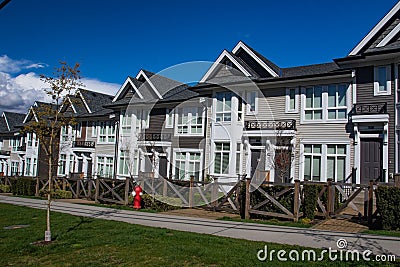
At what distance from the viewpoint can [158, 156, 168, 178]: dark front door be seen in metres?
25.8

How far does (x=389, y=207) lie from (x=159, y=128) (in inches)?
753

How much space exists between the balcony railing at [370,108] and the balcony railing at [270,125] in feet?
10.8

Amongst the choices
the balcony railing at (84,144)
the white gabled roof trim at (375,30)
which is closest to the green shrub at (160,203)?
the white gabled roof trim at (375,30)

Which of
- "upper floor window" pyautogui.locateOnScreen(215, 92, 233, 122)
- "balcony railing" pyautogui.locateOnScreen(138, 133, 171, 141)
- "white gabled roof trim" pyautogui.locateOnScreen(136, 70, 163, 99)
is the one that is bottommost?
"balcony railing" pyautogui.locateOnScreen(138, 133, 171, 141)

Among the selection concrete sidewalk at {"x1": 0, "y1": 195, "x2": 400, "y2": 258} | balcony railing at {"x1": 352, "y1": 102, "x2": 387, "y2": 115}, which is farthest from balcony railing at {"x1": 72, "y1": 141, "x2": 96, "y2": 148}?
balcony railing at {"x1": 352, "y1": 102, "x2": 387, "y2": 115}

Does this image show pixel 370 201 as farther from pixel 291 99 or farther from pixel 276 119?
pixel 291 99

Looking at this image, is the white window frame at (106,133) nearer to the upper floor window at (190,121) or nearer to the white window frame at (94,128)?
the white window frame at (94,128)

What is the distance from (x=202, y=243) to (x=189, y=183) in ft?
22.2

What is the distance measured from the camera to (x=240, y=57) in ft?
72.0

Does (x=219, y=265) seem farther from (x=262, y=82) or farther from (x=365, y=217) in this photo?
(x=262, y=82)

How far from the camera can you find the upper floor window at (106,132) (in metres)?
30.6

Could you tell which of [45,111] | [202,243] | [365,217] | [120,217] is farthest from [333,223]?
[45,111]

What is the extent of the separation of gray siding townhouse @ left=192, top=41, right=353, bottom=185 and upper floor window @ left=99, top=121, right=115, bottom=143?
438 inches

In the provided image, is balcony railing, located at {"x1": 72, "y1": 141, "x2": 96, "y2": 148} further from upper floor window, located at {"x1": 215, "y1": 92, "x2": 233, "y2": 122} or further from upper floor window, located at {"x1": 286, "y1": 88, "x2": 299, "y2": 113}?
upper floor window, located at {"x1": 286, "y1": 88, "x2": 299, "y2": 113}
